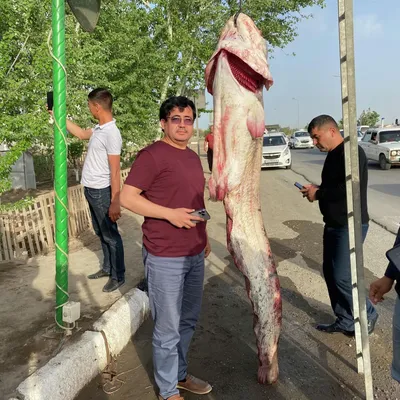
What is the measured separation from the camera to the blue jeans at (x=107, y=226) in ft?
13.6

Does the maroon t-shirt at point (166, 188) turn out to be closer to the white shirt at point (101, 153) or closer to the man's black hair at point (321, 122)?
the man's black hair at point (321, 122)

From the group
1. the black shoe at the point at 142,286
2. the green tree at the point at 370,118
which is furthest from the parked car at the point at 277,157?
the green tree at the point at 370,118

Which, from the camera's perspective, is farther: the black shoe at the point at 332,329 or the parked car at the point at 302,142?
the parked car at the point at 302,142

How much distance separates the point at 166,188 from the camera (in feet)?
7.75

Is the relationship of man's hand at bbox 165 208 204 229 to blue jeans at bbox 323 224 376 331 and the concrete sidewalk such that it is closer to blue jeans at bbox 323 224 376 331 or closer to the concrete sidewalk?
the concrete sidewalk

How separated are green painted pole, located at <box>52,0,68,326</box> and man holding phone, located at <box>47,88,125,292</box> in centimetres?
76

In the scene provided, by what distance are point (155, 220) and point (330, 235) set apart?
5.74 ft

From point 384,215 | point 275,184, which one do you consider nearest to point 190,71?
point 275,184

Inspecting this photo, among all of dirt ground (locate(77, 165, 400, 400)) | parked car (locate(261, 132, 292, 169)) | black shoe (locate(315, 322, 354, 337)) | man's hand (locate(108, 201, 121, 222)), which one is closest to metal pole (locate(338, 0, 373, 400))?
dirt ground (locate(77, 165, 400, 400))

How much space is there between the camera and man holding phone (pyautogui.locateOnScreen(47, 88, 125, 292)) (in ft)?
13.0

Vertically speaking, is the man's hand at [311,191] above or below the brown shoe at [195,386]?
above

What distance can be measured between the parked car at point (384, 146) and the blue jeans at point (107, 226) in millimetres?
14985

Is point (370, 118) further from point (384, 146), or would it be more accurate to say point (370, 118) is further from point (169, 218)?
point (169, 218)

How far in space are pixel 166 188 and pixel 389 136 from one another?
18113 mm
